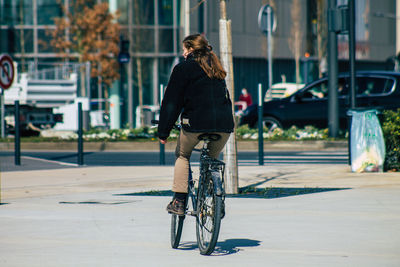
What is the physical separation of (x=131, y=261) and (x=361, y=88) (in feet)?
50.6

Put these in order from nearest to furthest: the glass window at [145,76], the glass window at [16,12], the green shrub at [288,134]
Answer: the green shrub at [288,134] < the glass window at [16,12] < the glass window at [145,76]

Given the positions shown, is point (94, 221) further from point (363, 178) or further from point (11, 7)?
point (11, 7)

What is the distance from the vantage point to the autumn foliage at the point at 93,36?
1414 inches

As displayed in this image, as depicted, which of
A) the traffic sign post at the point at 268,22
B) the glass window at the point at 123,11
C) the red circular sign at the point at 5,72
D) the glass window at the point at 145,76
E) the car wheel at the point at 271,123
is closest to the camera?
the red circular sign at the point at 5,72

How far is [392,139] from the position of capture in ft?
43.3

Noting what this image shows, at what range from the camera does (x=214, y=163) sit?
6629 millimetres

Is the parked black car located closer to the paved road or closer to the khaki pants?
the paved road

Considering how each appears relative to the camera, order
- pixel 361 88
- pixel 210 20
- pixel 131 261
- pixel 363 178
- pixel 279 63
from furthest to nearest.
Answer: pixel 279 63
pixel 210 20
pixel 361 88
pixel 363 178
pixel 131 261

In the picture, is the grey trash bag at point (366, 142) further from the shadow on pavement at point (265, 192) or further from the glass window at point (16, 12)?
the glass window at point (16, 12)

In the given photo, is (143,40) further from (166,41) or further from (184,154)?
(184,154)

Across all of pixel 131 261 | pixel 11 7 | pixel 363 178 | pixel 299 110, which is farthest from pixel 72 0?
pixel 131 261

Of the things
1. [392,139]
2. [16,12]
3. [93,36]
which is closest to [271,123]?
[392,139]

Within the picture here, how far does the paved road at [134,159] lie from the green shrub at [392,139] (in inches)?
119

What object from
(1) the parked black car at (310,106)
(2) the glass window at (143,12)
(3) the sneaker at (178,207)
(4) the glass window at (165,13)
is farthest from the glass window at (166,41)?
(3) the sneaker at (178,207)
